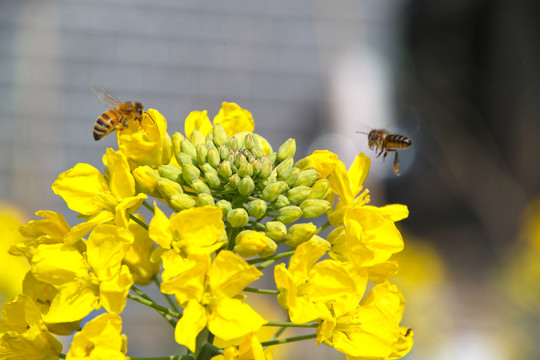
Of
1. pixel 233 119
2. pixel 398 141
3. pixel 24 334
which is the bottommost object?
pixel 24 334

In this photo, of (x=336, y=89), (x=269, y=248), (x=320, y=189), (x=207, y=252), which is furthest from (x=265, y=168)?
(x=336, y=89)

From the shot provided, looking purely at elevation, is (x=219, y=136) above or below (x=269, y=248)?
above

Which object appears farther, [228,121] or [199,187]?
[228,121]

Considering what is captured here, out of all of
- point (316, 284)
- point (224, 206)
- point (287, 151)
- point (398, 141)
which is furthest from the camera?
point (398, 141)

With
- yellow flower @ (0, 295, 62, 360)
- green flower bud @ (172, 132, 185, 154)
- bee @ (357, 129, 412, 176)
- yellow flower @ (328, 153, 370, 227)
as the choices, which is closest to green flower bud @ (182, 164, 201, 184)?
green flower bud @ (172, 132, 185, 154)

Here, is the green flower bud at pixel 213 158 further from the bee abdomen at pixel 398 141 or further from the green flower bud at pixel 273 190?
the bee abdomen at pixel 398 141

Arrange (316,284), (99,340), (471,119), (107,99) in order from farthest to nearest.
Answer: (471,119)
(107,99)
(316,284)
(99,340)

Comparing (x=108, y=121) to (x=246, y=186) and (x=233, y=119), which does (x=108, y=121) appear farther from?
(x=246, y=186)
